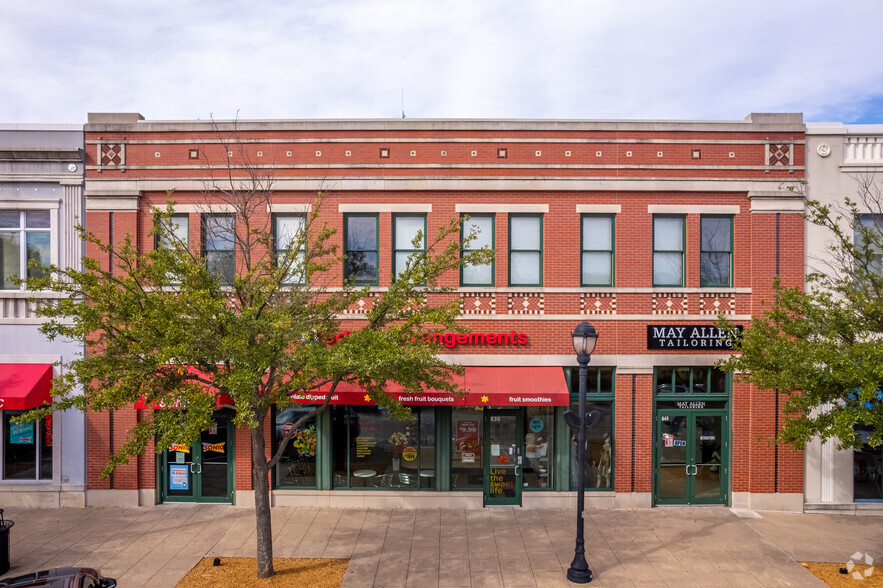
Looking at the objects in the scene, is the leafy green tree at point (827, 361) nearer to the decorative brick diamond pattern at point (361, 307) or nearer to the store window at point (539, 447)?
the store window at point (539, 447)

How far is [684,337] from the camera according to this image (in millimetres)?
13742

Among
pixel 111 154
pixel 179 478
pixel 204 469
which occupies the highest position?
pixel 111 154

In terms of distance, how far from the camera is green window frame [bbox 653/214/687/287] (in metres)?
14.0

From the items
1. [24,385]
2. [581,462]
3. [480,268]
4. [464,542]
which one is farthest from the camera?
[480,268]

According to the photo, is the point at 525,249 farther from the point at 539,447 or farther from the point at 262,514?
the point at 262,514

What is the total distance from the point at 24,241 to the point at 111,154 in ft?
9.83

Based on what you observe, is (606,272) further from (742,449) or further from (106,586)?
(106,586)

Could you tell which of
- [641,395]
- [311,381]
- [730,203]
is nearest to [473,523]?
[641,395]

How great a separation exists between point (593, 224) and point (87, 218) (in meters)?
12.1

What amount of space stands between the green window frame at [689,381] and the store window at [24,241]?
15.0m

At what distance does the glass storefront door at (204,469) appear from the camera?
1405 centimetres

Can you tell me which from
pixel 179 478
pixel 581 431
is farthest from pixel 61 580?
pixel 581 431

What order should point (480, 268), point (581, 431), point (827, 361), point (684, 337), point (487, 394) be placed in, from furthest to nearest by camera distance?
point (480, 268)
point (684, 337)
point (487, 394)
point (581, 431)
point (827, 361)

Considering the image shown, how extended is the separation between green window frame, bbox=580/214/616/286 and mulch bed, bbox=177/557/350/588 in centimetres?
827
